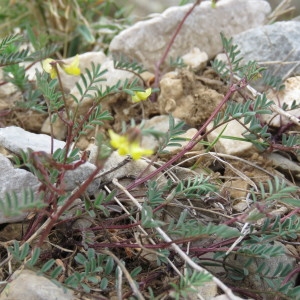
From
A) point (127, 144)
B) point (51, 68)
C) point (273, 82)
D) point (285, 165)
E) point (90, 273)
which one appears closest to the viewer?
point (127, 144)

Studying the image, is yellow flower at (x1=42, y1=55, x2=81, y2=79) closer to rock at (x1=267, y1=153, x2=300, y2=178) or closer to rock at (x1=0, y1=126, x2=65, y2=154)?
rock at (x1=0, y1=126, x2=65, y2=154)

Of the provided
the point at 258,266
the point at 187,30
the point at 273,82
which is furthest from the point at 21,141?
the point at 187,30

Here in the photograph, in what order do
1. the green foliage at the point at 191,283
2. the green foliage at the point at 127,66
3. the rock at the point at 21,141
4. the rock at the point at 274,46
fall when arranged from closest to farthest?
the green foliage at the point at 191,283, the rock at the point at 21,141, the green foliage at the point at 127,66, the rock at the point at 274,46

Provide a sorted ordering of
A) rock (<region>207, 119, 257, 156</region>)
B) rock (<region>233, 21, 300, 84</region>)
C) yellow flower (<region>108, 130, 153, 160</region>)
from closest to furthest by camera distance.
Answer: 1. yellow flower (<region>108, 130, 153, 160</region>)
2. rock (<region>207, 119, 257, 156</region>)
3. rock (<region>233, 21, 300, 84</region>)

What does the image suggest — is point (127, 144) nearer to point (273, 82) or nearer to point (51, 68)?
point (51, 68)

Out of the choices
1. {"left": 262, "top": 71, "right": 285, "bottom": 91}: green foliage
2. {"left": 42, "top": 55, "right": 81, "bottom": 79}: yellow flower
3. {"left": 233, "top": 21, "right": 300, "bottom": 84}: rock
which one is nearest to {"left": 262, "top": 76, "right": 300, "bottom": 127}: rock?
{"left": 262, "top": 71, "right": 285, "bottom": 91}: green foliage

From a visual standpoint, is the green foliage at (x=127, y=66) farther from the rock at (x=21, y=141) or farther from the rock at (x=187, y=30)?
the rock at (x=21, y=141)

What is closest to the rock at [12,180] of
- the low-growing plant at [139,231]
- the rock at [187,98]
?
the low-growing plant at [139,231]
